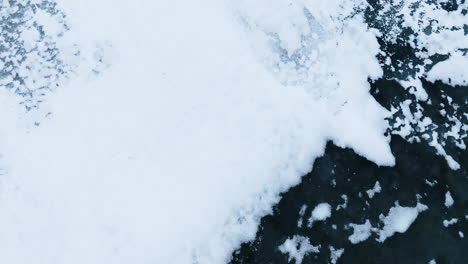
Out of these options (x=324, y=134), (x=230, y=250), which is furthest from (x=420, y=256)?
(x=230, y=250)

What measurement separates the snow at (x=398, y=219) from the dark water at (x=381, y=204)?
29mm

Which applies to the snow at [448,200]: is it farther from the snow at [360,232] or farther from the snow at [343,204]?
the snow at [343,204]

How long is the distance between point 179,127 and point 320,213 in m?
1.27

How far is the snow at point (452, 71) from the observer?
367cm

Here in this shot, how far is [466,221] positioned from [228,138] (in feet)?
6.11

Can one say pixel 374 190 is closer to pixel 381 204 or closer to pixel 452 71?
pixel 381 204

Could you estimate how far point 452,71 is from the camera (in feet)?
12.1

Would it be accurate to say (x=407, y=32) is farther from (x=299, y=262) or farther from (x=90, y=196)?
(x=90, y=196)

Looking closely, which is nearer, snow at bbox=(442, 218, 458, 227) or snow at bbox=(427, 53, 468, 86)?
snow at bbox=(442, 218, 458, 227)

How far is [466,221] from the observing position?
316 centimetres

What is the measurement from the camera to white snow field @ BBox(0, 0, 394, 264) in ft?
10.2

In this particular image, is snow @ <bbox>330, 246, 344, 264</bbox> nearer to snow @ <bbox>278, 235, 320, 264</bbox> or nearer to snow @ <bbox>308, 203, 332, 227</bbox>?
snow @ <bbox>278, 235, 320, 264</bbox>

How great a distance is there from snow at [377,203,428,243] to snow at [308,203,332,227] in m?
0.39

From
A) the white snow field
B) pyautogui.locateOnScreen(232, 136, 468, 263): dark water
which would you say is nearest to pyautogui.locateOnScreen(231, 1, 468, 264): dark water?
pyautogui.locateOnScreen(232, 136, 468, 263): dark water
